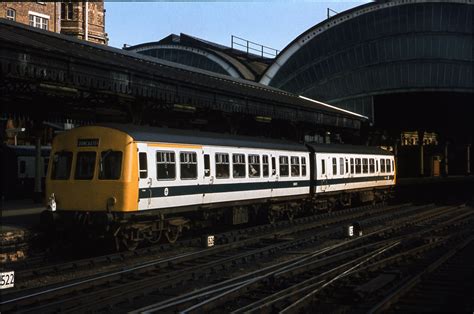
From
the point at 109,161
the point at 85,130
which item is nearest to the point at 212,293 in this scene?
the point at 109,161

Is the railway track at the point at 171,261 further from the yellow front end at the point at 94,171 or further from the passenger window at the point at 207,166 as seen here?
the passenger window at the point at 207,166

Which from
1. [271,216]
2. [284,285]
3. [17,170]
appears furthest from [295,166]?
[17,170]

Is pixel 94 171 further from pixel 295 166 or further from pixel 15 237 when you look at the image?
pixel 295 166

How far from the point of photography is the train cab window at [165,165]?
14000 millimetres

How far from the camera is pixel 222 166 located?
1667cm

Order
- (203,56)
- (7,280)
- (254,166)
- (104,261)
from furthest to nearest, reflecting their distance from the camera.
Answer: (203,56) < (254,166) < (104,261) < (7,280)

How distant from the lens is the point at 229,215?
1800 cm

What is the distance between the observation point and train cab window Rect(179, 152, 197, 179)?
1486 centimetres

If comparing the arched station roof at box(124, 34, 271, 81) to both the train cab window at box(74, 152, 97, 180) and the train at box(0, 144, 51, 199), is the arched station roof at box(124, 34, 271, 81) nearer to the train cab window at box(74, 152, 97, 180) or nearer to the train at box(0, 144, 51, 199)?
the train at box(0, 144, 51, 199)

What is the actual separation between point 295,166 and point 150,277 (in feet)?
37.4

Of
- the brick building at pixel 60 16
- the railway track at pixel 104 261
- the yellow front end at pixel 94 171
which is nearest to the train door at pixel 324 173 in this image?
the railway track at pixel 104 261

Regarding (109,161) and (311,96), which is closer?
(109,161)

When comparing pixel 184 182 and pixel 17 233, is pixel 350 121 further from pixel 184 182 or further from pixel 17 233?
pixel 17 233

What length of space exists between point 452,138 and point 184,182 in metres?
54.0
